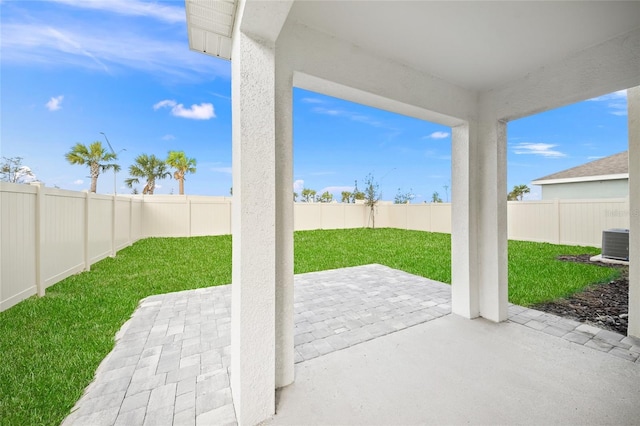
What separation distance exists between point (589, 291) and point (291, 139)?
592 cm

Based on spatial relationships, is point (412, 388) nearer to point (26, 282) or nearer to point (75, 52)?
point (26, 282)

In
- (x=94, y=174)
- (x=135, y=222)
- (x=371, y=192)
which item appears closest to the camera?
(x=135, y=222)

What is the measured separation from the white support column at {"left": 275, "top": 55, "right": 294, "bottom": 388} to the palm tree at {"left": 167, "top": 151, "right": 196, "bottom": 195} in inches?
719

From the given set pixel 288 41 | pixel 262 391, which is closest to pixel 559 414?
pixel 262 391

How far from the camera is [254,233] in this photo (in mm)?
1683

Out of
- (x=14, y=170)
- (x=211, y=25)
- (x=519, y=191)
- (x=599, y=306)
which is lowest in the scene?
(x=599, y=306)

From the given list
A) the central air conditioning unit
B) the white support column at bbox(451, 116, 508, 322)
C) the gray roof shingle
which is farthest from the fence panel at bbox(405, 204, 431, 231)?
the white support column at bbox(451, 116, 508, 322)

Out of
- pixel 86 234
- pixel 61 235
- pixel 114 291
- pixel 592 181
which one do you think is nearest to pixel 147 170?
pixel 86 234

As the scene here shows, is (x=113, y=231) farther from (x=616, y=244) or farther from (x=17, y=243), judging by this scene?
(x=616, y=244)

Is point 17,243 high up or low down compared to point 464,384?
up

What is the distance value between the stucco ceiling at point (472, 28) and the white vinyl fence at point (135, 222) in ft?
15.5

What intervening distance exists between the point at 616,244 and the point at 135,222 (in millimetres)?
15344

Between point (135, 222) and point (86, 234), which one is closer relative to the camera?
point (86, 234)

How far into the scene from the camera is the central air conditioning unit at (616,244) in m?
6.46
